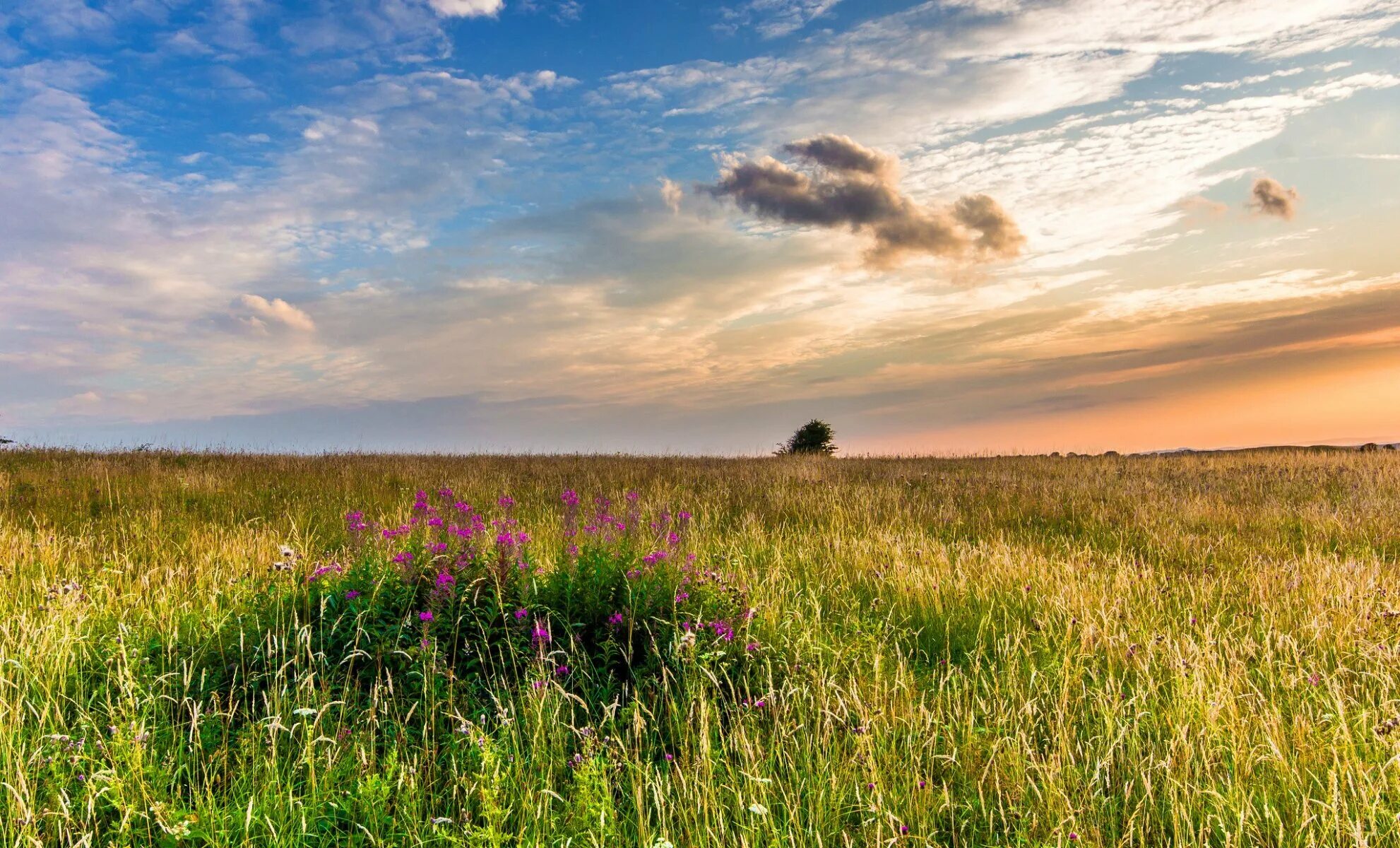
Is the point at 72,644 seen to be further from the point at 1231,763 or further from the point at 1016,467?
the point at 1016,467

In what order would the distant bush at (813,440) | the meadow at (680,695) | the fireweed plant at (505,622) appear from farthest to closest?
the distant bush at (813,440), the fireweed plant at (505,622), the meadow at (680,695)

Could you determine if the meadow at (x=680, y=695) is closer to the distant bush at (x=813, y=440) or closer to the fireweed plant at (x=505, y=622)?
the fireweed plant at (x=505, y=622)

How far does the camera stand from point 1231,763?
10.9 feet

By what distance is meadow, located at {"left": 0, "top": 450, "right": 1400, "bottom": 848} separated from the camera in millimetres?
2855

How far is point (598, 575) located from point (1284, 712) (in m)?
3.86

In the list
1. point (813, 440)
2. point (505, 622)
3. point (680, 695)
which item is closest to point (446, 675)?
point (505, 622)

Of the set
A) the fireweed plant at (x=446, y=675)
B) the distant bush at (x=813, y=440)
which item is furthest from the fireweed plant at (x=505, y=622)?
the distant bush at (x=813, y=440)

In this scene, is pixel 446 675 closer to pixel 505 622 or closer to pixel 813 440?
pixel 505 622

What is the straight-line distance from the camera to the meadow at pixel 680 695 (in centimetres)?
286

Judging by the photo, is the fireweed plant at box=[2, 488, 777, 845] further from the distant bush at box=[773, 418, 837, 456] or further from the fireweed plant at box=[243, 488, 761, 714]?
the distant bush at box=[773, 418, 837, 456]

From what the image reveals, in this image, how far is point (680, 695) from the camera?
12.6 feet

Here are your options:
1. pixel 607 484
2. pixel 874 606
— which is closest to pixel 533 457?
pixel 607 484

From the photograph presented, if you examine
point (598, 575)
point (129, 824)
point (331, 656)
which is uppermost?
point (598, 575)

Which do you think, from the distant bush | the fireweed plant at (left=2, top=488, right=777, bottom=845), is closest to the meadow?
the fireweed plant at (left=2, top=488, right=777, bottom=845)
